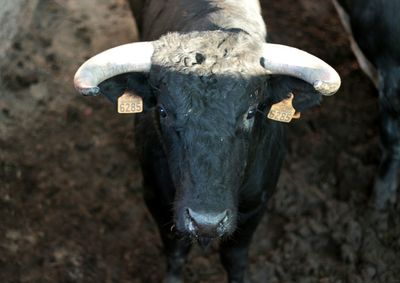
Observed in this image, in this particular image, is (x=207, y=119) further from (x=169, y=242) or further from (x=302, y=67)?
(x=169, y=242)

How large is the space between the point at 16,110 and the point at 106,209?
4.22ft

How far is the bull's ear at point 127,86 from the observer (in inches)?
143

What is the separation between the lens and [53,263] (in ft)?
15.9

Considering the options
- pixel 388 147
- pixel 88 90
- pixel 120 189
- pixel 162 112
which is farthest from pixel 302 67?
pixel 120 189

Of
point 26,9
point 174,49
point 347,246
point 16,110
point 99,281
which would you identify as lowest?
point 347,246

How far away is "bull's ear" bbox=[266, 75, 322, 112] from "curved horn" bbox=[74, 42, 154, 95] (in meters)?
0.67

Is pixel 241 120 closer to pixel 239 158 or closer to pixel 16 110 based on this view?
pixel 239 158

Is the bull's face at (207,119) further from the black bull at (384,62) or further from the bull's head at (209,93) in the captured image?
the black bull at (384,62)

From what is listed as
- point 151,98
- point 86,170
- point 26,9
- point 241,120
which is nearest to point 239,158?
point 241,120

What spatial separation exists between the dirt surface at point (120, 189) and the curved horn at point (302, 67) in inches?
74.4

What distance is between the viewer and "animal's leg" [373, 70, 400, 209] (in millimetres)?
5059

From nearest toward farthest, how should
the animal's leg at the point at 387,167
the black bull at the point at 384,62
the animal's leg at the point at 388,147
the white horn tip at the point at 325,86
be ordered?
the white horn tip at the point at 325,86, the black bull at the point at 384,62, the animal's leg at the point at 388,147, the animal's leg at the point at 387,167

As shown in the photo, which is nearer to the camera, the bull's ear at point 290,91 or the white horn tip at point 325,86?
the white horn tip at point 325,86

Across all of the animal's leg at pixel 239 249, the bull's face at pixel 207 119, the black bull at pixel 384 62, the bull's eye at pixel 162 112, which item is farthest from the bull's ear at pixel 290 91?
the black bull at pixel 384 62
